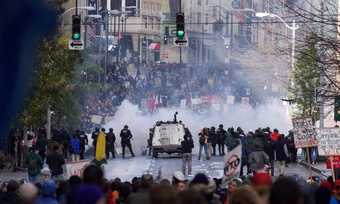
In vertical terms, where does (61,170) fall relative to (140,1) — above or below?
below

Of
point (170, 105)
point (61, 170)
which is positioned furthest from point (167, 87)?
point (61, 170)

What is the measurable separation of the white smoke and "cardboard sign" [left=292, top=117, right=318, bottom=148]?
38.5m

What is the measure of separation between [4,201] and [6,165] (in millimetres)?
29998

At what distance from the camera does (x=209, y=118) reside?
81.7 m

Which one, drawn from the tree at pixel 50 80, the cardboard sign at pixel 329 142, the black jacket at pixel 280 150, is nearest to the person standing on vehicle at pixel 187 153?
the black jacket at pixel 280 150

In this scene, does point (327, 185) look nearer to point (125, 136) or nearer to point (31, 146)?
point (31, 146)

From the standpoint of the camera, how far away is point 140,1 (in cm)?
13025

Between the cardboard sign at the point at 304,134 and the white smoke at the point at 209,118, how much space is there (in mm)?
38535

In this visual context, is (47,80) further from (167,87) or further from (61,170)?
(167,87)

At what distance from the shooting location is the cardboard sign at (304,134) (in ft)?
91.2

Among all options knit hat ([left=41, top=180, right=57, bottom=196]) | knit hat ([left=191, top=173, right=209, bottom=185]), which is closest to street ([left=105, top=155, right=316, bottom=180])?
knit hat ([left=191, top=173, right=209, bottom=185])

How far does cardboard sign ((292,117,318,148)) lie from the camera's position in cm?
2781

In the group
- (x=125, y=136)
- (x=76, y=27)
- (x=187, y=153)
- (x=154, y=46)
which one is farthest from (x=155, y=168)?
(x=154, y=46)

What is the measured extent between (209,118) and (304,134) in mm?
53737
